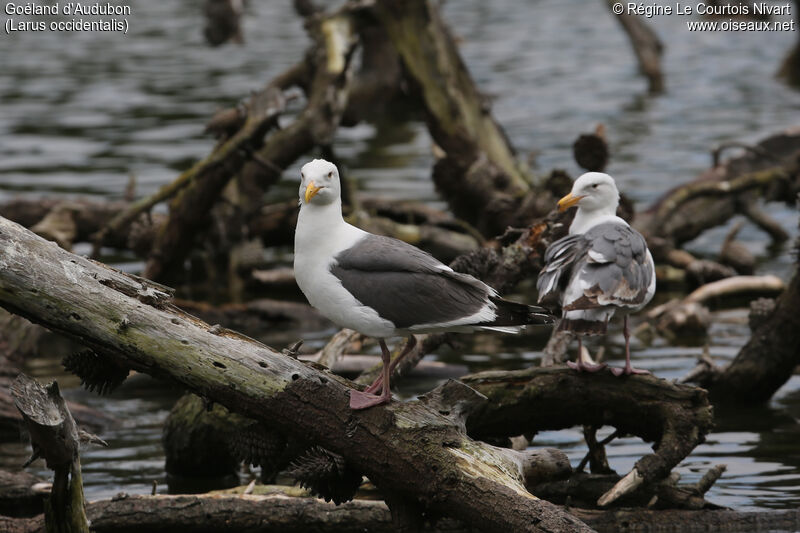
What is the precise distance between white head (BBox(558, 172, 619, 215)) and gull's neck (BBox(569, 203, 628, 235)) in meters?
0.02

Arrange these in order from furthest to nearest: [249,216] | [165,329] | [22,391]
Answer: [249,216] → [165,329] → [22,391]

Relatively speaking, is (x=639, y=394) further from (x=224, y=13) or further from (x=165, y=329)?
(x=224, y=13)

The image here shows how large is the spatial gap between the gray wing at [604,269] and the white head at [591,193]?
1.32ft

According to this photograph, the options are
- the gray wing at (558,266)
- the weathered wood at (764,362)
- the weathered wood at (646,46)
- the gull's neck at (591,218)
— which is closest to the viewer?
the gray wing at (558,266)

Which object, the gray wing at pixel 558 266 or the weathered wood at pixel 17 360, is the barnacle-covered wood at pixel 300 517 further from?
the weathered wood at pixel 17 360

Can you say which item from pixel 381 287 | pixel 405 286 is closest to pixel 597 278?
pixel 405 286

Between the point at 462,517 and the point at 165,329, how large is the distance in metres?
1.53

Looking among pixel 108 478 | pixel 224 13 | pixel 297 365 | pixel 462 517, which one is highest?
pixel 224 13

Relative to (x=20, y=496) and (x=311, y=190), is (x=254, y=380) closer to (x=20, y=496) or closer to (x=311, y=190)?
(x=311, y=190)

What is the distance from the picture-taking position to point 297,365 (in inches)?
212

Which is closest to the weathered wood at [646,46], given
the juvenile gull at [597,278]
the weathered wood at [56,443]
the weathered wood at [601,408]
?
the juvenile gull at [597,278]

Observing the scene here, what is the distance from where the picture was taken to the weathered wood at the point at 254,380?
17.0 feet

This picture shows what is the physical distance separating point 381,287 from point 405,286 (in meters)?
0.12

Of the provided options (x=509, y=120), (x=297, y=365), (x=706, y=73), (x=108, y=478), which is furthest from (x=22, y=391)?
(x=706, y=73)
